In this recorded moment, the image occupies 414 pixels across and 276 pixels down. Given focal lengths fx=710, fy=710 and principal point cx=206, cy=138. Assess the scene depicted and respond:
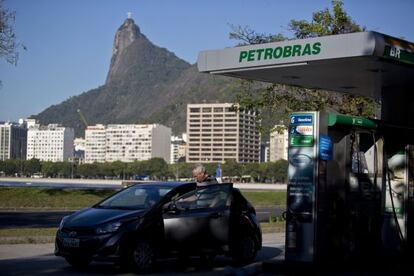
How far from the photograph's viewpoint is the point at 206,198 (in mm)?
12633

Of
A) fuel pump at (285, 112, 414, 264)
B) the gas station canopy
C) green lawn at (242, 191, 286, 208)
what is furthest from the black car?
green lawn at (242, 191, 286, 208)

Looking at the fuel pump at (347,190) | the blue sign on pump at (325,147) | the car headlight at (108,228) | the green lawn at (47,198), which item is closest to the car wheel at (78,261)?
the car headlight at (108,228)

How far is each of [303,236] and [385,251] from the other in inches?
98.7

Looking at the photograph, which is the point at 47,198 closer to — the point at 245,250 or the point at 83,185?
the point at 245,250

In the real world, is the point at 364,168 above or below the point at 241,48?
below

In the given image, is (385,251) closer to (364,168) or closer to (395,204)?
(395,204)

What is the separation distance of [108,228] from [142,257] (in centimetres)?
75

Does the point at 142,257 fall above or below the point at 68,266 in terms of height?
above

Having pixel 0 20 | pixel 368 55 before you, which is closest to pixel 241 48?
pixel 368 55

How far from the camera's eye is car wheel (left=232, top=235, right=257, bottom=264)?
1304 centimetres

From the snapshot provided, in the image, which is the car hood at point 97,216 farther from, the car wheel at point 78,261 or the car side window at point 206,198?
the car side window at point 206,198

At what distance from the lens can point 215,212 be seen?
1254 centimetres

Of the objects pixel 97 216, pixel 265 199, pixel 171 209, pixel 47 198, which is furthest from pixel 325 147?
pixel 265 199

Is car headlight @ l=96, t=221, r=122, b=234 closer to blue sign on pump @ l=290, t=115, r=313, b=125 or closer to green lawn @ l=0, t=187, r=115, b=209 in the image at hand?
blue sign on pump @ l=290, t=115, r=313, b=125
